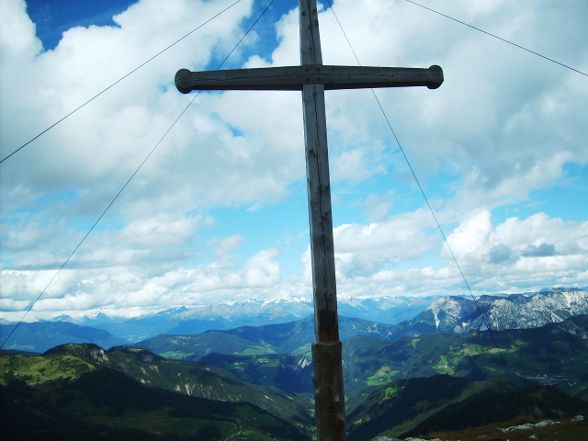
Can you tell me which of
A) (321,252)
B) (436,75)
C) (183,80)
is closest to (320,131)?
(321,252)

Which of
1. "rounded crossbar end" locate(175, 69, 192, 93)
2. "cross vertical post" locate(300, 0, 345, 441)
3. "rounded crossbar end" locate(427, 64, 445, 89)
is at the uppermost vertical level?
"rounded crossbar end" locate(427, 64, 445, 89)

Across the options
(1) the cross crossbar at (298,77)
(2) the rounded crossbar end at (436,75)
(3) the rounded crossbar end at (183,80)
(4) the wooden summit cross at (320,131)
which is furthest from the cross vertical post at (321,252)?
(2) the rounded crossbar end at (436,75)

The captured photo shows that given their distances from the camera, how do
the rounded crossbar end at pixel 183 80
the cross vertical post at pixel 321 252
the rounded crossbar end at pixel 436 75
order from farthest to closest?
the rounded crossbar end at pixel 436 75 → the rounded crossbar end at pixel 183 80 → the cross vertical post at pixel 321 252

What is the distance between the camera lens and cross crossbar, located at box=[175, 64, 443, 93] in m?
7.43

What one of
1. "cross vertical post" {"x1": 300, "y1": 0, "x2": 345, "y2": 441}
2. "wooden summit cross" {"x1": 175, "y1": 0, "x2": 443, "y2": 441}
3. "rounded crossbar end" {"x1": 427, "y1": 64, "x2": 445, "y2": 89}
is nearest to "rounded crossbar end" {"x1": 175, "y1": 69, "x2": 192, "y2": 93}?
"wooden summit cross" {"x1": 175, "y1": 0, "x2": 443, "y2": 441}

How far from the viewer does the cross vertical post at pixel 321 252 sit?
6770 millimetres

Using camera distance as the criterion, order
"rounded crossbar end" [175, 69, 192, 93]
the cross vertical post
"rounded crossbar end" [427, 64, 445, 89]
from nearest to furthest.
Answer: the cross vertical post → "rounded crossbar end" [175, 69, 192, 93] → "rounded crossbar end" [427, 64, 445, 89]

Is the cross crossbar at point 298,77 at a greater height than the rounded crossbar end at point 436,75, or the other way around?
the rounded crossbar end at point 436,75

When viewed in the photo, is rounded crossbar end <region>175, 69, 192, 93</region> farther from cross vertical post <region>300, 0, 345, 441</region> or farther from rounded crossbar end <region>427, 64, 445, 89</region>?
rounded crossbar end <region>427, 64, 445, 89</region>

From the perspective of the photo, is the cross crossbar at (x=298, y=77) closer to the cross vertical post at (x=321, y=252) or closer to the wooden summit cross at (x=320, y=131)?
the wooden summit cross at (x=320, y=131)

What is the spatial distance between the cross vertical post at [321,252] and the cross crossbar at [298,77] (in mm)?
188

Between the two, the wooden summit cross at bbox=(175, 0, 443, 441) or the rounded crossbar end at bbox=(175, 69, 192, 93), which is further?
the rounded crossbar end at bbox=(175, 69, 192, 93)

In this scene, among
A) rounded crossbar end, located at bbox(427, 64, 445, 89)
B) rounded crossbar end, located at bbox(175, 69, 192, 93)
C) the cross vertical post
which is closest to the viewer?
the cross vertical post

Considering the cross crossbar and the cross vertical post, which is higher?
the cross crossbar
